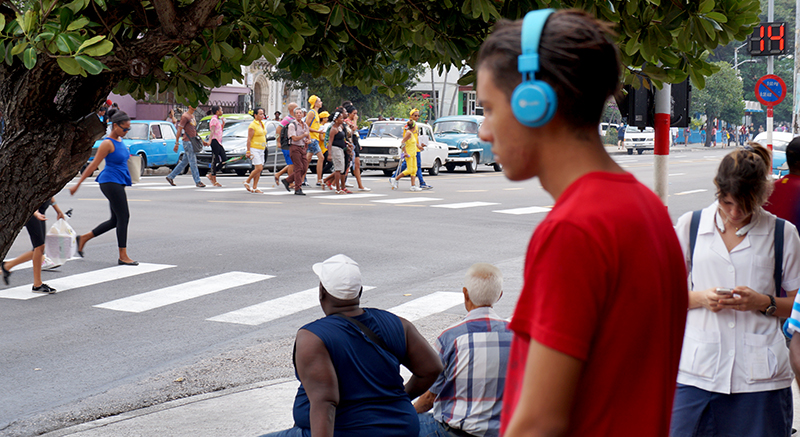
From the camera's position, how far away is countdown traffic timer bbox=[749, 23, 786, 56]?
2234cm

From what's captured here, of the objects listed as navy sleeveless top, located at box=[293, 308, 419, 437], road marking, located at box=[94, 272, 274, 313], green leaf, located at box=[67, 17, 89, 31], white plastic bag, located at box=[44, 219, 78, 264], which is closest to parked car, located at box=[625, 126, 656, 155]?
road marking, located at box=[94, 272, 274, 313]

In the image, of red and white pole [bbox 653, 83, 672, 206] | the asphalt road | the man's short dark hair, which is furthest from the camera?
red and white pole [bbox 653, 83, 672, 206]

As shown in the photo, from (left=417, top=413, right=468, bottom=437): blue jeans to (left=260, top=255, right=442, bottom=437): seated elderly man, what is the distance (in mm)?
62

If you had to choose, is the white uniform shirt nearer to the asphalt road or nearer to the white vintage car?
the asphalt road

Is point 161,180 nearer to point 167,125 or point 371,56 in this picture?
point 167,125

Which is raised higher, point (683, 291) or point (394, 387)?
→ point (683, 291)

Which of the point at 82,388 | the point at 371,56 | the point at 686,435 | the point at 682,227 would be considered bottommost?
the point at 82,388

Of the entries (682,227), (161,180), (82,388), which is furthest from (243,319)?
(161,180)

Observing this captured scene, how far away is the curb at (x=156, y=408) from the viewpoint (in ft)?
16.2

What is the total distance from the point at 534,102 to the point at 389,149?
82.8 ft

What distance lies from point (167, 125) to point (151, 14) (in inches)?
942

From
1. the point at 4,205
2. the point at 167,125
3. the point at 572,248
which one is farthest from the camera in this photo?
the point at 167,125

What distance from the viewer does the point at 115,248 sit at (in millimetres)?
11500

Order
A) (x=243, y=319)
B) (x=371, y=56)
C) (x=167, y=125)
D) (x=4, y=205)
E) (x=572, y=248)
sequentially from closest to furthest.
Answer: (x=572, y=248) < (x=4, y=205) < (x=371, y=56) < (x=243, y=319) < (x=167, y=125)
